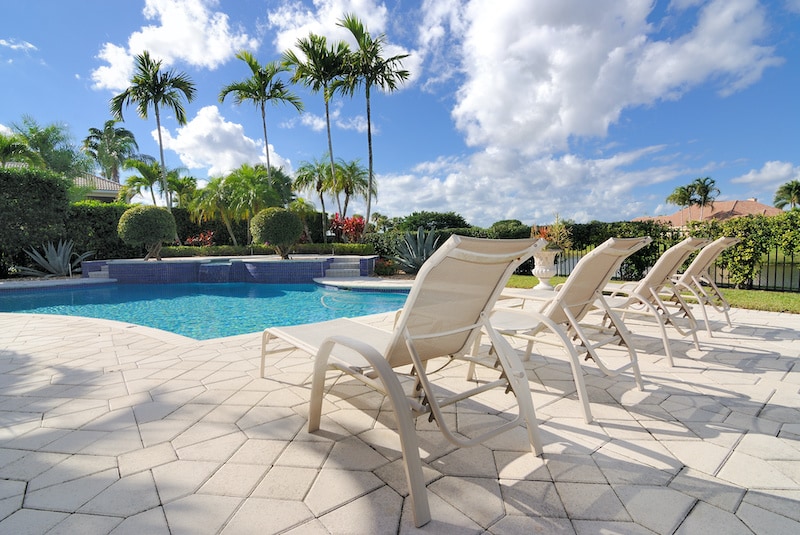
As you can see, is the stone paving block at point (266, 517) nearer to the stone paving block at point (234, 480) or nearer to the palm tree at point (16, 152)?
the stone paving block at point (234, 480)

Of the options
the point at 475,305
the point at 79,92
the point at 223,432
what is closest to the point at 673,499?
the point at 475,305

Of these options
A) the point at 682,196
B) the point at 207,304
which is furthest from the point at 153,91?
the point at 682,196

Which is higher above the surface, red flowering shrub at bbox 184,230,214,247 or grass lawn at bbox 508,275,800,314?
red flowering shrub at bbox 184,230,214,247

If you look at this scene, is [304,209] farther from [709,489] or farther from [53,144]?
[709,489]

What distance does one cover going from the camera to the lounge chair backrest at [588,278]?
266cm

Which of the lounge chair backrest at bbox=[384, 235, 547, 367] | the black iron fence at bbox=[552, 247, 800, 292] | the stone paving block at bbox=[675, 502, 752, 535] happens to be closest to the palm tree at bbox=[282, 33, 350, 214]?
the black iron fence at bbox=[552, 247, 800, 292]

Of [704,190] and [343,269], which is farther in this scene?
[704,190]

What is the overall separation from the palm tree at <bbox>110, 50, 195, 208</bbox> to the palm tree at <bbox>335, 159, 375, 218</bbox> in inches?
335

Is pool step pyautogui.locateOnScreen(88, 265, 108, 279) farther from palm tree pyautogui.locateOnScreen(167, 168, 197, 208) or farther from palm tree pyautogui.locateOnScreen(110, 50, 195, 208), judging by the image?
palm tree pyautogui.locateOnScreen(167, 168, 197, 208)

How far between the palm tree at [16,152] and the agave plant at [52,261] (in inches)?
442

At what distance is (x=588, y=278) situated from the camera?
279cm

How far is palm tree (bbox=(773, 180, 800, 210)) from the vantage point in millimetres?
48594

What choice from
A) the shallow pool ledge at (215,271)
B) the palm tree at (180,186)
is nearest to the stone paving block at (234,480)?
the shallow pool ledge at (215,271)

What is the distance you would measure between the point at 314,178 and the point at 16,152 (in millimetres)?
15267
